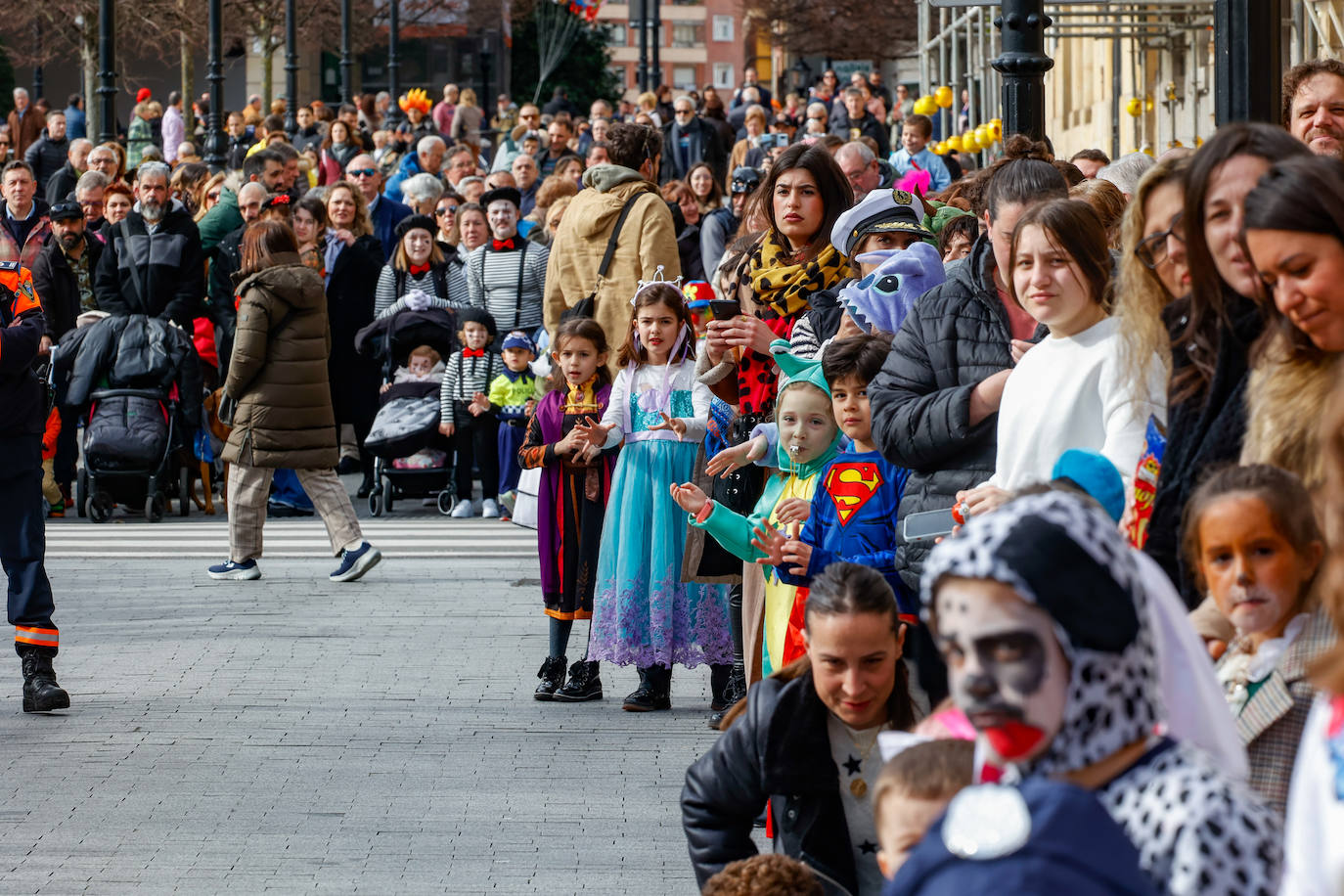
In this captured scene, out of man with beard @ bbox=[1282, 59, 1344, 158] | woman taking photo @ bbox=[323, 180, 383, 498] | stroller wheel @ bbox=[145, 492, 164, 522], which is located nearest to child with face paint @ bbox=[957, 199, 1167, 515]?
man with beard @ bbox=[1282, 59, 1344, 158]

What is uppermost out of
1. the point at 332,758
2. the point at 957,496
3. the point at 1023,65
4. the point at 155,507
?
the point at 1023,65

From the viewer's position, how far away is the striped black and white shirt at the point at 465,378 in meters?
13.3

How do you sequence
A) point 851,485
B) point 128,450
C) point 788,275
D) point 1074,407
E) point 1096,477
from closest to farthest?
point 1096,477 < point 1074,407 < point 851,485 < point 788,275 < point 128,450

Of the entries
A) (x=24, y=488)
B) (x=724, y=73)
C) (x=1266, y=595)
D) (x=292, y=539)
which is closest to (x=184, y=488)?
(x=292, y=539)

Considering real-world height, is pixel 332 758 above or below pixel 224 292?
below

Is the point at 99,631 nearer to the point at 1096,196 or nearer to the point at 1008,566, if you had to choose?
the point at 1096,196

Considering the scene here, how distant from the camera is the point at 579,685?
8031 mm

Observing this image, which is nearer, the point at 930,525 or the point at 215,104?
the point at 930,525

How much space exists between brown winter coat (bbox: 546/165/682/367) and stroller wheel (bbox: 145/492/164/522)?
4.20 metres

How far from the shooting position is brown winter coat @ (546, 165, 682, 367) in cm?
972

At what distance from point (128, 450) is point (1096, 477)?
10310 mm

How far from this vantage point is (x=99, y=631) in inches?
379

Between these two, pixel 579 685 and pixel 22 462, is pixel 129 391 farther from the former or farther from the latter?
pixel 579 685

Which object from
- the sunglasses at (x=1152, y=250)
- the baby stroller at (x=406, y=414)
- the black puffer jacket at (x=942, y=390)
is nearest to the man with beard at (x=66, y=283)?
the baby stroller at (x=406, y=414)
